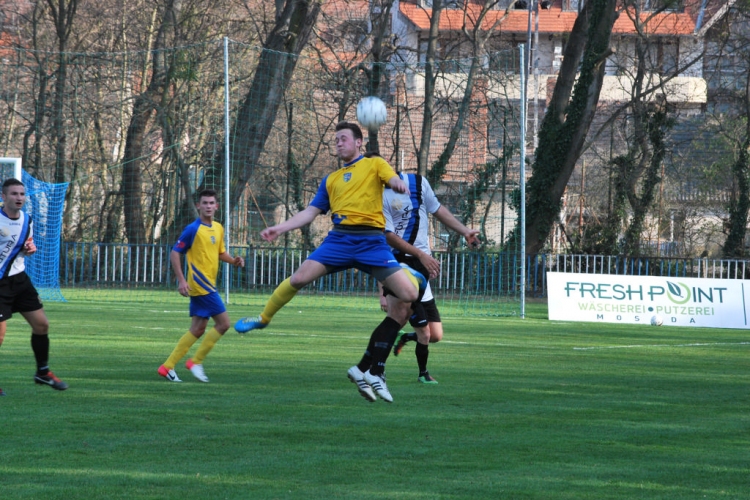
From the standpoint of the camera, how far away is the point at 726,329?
781 inches

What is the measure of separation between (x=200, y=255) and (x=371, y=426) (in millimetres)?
3451

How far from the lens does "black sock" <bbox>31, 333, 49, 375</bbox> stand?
8.80 m

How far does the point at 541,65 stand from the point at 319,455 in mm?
54482

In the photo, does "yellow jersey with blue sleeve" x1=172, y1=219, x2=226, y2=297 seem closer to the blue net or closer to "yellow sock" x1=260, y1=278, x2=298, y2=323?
"yellow sock" x1=260, y1=278, x2=298, y2=323

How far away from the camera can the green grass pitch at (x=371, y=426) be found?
536 centimetres

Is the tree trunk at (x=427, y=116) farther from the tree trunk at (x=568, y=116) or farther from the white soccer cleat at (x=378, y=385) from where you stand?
the white soccer cleat at (x=378, y=385)

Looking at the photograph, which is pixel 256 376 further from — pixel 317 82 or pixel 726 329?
pixel 317 82

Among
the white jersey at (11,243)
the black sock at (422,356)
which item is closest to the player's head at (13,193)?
the white jersey at (11,243)

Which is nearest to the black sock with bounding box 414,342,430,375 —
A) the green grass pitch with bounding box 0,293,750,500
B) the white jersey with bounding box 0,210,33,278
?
the green grass pitch with bounding box 0,293,750,500

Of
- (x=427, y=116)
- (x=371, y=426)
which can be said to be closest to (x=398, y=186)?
(x=371, y=426)

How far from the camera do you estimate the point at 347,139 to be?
8156 millimetres

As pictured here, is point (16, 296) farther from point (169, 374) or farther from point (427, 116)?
point (427, 116)

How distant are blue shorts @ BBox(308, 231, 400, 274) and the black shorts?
2525mm

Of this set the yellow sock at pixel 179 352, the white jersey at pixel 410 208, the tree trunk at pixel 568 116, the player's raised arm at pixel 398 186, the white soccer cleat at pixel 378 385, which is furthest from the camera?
the tree trunk at pixel 568 116
